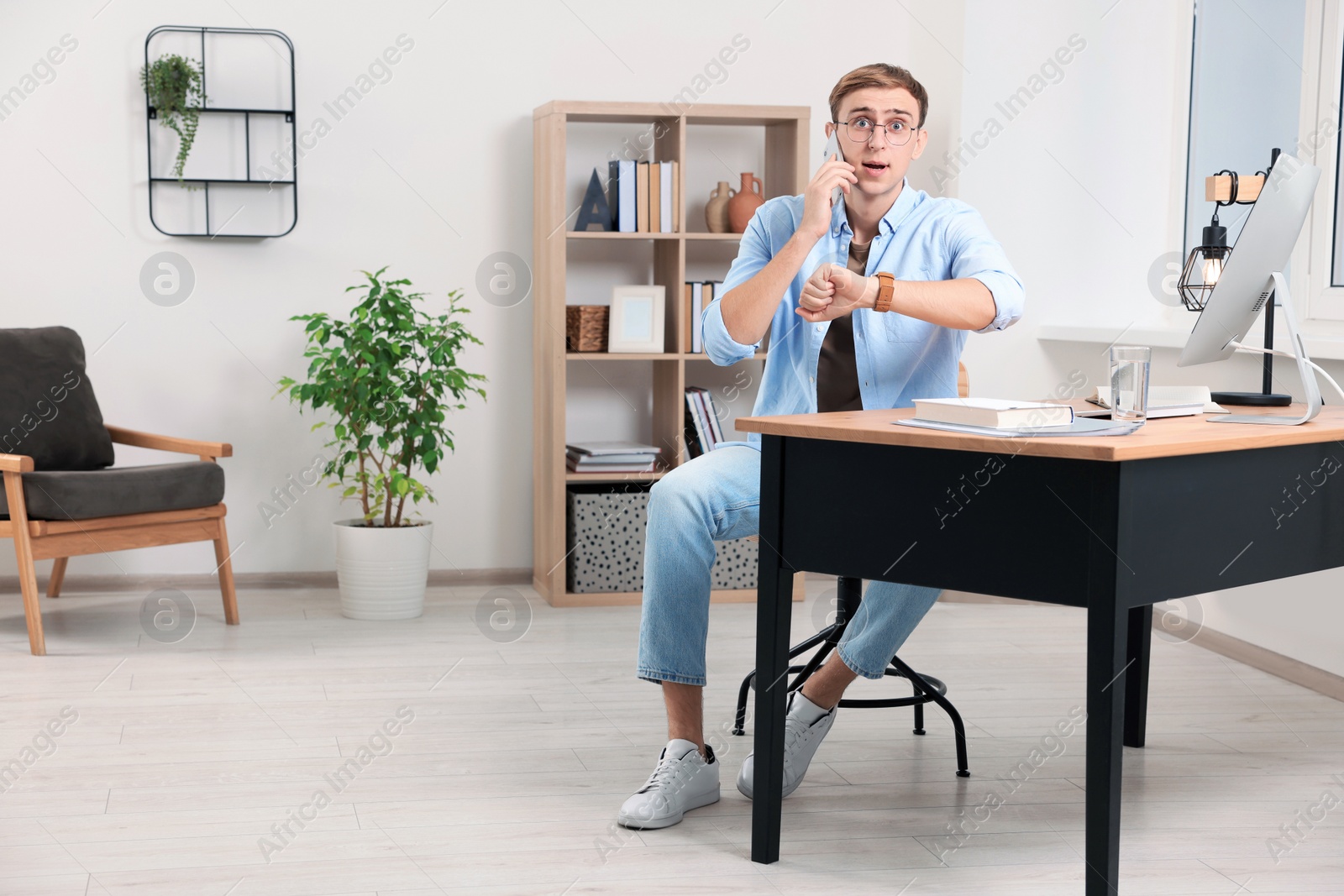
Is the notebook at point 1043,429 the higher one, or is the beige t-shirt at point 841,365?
the beige t-shirt at point 841,365

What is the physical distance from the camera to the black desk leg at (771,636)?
6.44 ft

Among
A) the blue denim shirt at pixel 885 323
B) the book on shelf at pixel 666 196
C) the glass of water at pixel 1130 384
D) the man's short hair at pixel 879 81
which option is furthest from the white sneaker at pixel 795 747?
the book on shelf at pixel 666 196

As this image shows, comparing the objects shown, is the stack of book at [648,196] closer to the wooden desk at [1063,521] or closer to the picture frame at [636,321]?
the picture frame at [636,321]

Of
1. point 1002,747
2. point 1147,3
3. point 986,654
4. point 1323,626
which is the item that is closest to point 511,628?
point 986,654

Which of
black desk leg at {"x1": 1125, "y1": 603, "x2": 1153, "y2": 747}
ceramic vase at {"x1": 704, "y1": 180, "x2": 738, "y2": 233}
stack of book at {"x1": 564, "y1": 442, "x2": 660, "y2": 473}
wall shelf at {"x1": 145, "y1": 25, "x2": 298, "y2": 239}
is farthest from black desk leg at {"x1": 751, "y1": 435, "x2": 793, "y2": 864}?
wall shelf at {"x1": 145, "y1": 25, "x2": 298, "y2": 239}

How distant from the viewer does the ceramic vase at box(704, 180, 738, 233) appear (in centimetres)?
421

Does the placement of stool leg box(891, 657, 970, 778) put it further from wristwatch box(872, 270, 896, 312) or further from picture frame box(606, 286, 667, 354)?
picture frame box(606, 286, 667, 354)

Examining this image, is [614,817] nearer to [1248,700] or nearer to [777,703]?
[777,703]

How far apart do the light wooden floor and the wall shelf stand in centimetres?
127

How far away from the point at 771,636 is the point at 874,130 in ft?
3.03

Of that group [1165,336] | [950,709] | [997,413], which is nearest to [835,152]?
[997,413]

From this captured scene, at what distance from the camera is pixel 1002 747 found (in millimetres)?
2676

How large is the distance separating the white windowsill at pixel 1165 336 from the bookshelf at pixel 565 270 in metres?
0.94

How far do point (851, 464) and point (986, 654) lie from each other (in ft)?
5.89
